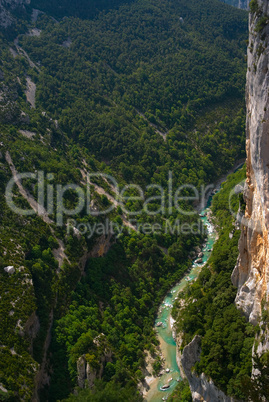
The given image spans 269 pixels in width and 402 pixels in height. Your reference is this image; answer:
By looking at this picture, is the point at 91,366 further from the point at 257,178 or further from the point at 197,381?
the point at 257,178

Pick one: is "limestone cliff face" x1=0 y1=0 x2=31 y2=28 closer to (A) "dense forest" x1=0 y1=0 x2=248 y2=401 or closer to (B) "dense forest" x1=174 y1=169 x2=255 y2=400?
(A) "dense forest" x1=0 y1=0 x2=248 y2=401

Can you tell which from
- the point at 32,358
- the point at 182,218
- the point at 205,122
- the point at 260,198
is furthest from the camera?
the point at 205,122

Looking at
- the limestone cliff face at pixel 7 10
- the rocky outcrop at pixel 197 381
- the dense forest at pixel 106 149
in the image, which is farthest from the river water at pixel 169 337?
the limestone cliff face at pixel 7 10

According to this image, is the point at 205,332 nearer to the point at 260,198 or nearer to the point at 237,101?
the point at 260,198

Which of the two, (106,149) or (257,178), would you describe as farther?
(106,149)

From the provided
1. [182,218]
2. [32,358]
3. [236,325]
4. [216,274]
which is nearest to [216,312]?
[236,325]

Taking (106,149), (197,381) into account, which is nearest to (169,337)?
(197,381)

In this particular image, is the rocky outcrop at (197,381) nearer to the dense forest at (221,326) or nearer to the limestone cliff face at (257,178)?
the dense forest at (221,326)
